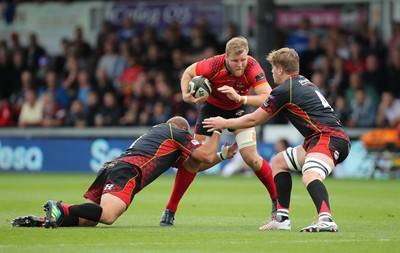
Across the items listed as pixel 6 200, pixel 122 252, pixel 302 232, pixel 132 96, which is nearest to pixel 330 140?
pixel 302 232

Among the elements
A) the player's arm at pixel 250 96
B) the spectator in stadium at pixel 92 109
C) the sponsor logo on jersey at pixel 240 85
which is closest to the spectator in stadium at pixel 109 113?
the spectator in stadium at pixel 92 109

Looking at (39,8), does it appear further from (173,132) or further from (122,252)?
(122,252)

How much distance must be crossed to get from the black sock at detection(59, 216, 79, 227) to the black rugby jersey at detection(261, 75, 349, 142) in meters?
2.30

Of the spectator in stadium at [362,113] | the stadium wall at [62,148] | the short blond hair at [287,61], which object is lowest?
the stadium wall at [62,148]

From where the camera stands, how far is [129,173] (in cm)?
1030

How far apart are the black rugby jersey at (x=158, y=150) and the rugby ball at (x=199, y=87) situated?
28.1 inches

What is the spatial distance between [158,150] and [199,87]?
1.13 metres

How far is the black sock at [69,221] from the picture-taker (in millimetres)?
10049

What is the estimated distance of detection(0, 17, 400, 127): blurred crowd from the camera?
2262cm

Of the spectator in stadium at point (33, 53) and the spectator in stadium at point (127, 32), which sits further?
the spectator in stadium at point (33, 53)

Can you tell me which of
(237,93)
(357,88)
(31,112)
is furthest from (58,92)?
(237,93)

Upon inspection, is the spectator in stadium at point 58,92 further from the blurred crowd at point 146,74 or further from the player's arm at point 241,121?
the player's arm at point 241,121

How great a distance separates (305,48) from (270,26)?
1.53 metres

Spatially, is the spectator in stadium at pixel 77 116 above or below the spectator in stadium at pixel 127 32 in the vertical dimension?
below
